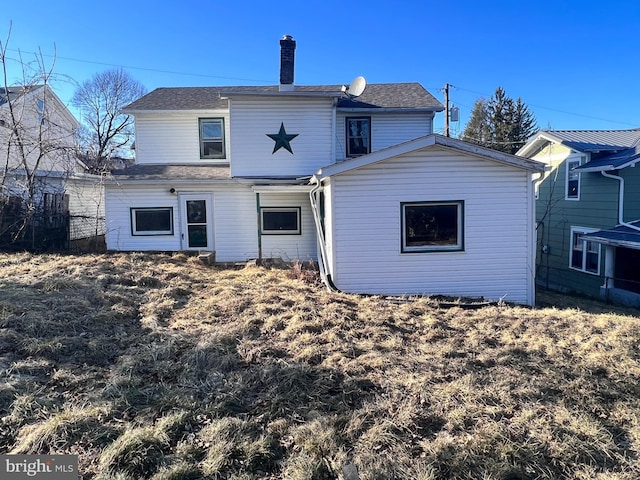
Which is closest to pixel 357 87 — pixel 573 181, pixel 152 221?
pixel 152 221

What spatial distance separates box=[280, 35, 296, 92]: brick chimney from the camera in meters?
13.3

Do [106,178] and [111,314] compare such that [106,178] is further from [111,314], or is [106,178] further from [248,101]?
[111,314]

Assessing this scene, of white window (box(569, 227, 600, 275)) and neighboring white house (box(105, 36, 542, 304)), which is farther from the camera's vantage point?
white window (box(569, 227, 600, 275))

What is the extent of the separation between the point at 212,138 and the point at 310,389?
463 inches

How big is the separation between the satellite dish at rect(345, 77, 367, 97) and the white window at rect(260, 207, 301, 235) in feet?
14.8

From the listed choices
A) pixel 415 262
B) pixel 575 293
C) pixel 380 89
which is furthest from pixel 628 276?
pixel 380 89

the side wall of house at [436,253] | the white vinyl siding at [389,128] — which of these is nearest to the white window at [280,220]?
the white vinyl siding at [389,128]

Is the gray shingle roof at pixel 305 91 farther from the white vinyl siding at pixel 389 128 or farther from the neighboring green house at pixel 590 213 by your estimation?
the neighboring green house at pixel 590 213

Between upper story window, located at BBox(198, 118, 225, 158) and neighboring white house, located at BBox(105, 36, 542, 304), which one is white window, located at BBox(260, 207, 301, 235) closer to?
neighboring white house, located at BBox(105, 36, 542, 304)

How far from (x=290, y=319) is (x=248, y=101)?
862cm

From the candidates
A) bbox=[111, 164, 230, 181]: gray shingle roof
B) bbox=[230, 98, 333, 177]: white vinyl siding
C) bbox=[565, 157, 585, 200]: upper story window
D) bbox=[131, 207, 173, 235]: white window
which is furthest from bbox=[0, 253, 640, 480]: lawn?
bbox=[565, 157, 585, 200]: upper story window

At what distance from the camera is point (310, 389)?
420 centimetres

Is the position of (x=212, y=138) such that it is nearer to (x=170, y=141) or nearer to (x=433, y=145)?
(x=170, y=141)

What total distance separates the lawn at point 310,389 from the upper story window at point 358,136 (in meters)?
8.20
